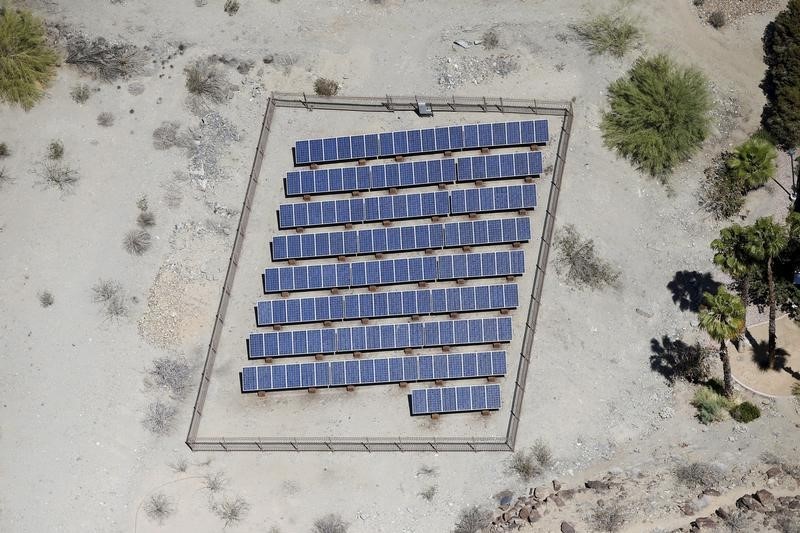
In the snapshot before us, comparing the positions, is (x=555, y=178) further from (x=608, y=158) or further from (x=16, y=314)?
(x=16, y=314)

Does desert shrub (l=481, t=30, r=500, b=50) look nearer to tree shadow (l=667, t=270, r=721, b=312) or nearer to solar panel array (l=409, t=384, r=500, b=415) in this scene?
tree shadow (l=667, t=270, r=721, b=312)

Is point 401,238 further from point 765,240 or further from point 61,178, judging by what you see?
point 61,178

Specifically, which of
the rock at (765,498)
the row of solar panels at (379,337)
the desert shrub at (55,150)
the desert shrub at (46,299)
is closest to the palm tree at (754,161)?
the row of solar panels at (379,337)

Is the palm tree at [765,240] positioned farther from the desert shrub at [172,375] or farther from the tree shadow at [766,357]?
the desert shrub at [172,375]

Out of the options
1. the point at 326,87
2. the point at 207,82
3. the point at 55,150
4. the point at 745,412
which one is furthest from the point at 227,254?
the point at 745,412

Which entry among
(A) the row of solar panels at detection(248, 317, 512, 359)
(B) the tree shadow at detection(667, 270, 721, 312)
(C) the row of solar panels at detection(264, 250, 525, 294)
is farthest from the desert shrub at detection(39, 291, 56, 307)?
(B) the tree shadow at detection(667, 270, 721, 312)

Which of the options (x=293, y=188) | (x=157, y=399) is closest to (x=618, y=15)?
(x=293, y=188)
